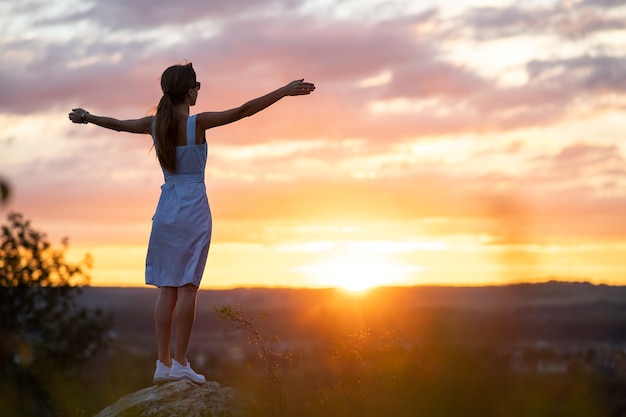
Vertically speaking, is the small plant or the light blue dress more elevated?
the light blue dress

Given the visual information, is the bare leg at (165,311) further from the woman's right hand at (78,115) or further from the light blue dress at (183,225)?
the woman's right hand at (78,115)

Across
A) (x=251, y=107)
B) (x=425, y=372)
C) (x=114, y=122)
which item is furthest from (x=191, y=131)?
(x=425, y=372)

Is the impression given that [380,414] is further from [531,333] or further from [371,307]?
[531,333]

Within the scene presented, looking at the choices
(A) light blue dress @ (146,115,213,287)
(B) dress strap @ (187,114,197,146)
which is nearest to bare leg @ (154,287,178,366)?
(A) light blue dress @ (146,115,213,287)

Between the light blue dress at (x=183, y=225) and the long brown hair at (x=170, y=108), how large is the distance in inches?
3.6

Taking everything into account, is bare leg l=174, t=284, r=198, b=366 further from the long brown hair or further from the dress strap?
the dress strap

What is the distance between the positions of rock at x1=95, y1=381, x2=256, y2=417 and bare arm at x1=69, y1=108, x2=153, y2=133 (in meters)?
2.41

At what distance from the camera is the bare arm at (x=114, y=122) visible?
29.1 feet

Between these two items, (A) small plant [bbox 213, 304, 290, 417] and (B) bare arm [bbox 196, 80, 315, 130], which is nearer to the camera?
(A) small plant [bbox 213, 304, 290, 417]

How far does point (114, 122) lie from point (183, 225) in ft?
4.51

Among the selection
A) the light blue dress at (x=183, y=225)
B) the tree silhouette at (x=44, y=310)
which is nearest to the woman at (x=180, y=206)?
the light blue dress at (x=183, y=225)

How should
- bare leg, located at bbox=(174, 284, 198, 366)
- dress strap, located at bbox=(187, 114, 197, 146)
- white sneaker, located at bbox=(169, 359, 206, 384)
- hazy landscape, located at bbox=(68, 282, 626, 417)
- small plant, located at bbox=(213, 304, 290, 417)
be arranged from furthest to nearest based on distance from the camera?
1. white sneaker, located at bbox=(169, 359, 206, 384)
2. dress strap, located at bbox=(187, 114, 197, 146)
3. bare leg, located at bbox=(174, 284, 198, 366)
4. small plant, located at bbox=(213, 304, 290, 417)
5. hazy landscape, located at bbox=(68, 282, 626, 417)

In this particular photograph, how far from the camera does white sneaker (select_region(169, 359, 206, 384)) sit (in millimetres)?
8773

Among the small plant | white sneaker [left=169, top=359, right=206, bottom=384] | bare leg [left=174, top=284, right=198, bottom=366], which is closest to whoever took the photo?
the small plant
